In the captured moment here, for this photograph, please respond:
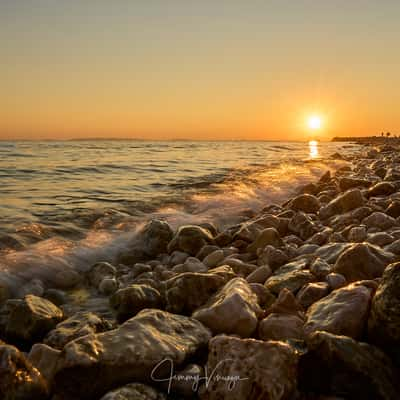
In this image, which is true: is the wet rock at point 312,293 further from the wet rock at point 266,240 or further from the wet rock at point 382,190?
the wet rock at point 382,190

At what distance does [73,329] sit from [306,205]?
5025 millimetres

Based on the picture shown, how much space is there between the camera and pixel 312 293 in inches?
108

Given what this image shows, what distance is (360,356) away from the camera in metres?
1.79

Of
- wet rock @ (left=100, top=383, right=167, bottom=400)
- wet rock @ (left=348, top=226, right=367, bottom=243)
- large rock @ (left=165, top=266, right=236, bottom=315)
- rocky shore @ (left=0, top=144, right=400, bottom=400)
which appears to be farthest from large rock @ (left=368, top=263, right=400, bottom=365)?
wet rock @ (left=348, top=226, right=367, bottom=243)

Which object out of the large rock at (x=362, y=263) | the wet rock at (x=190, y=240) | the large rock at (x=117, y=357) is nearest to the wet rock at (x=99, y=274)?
the wet rock at (x=190, y=240)

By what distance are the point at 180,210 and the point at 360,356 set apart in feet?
23.0

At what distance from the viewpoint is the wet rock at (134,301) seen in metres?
3.12

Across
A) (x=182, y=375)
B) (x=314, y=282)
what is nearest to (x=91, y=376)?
(x=182, y=375)

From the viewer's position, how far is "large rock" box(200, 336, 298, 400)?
170 centimetres

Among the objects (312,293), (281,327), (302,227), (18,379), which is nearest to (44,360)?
(18,379)

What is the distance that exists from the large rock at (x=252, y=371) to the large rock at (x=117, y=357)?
0.99 ft

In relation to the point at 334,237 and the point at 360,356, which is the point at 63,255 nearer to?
the point at 334,237

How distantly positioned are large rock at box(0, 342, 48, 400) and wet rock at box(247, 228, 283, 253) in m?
3.03

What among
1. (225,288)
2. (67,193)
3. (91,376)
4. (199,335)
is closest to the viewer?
(91,376)
